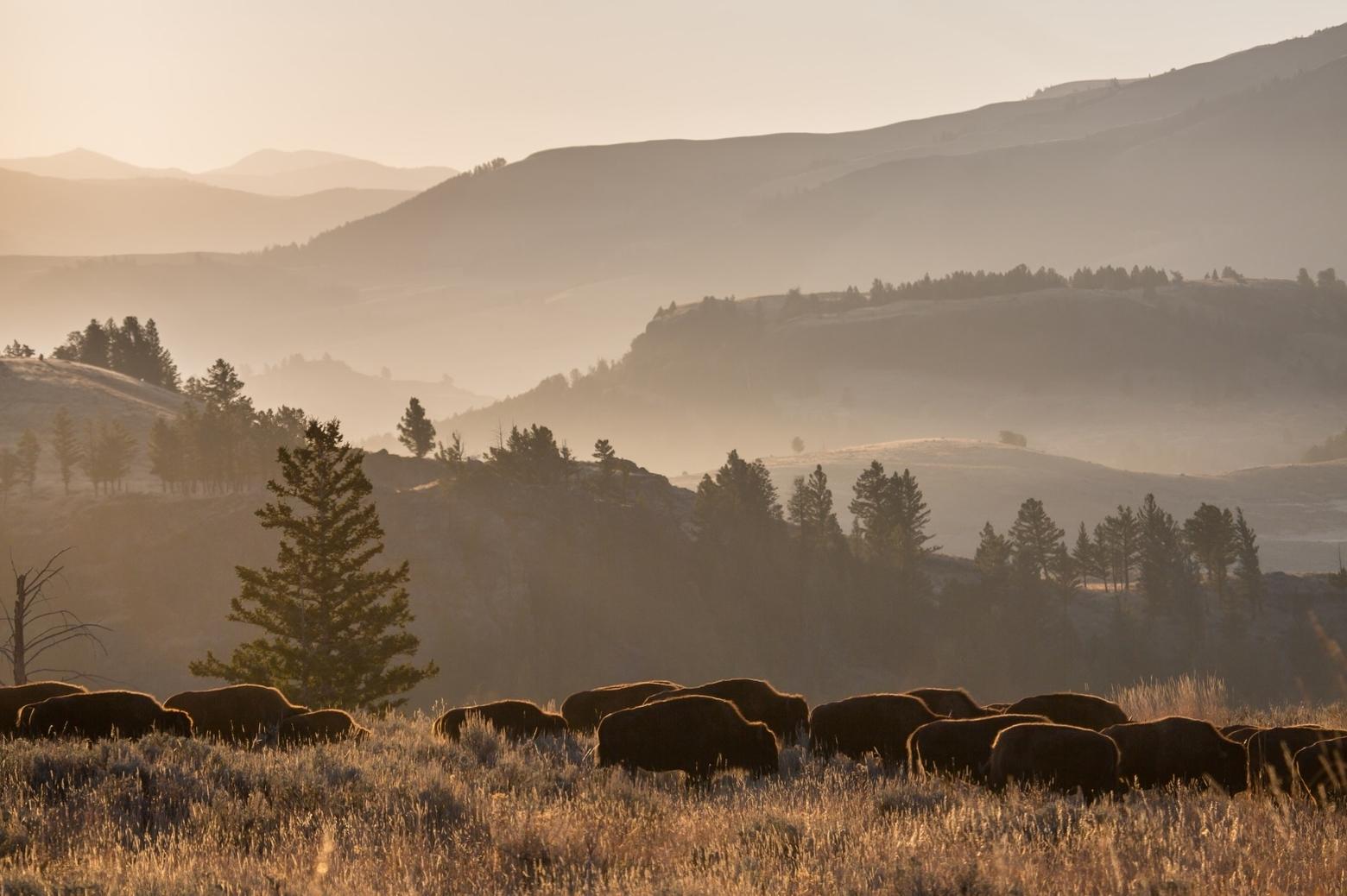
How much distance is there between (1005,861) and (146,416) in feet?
490

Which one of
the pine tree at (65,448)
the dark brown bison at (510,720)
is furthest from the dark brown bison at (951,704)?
the pine tree at (65,448)

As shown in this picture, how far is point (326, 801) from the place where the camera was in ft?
41.1

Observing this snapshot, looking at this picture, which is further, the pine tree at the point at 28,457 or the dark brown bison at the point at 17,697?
the pine tree at the point at 28,457

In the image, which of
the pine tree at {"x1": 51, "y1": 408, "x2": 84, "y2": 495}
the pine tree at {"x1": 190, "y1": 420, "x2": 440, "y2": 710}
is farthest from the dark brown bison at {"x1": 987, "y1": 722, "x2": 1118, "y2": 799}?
the pine tree at {"x1": 51, "y1": 408, "x2": 84, "y2": 495}

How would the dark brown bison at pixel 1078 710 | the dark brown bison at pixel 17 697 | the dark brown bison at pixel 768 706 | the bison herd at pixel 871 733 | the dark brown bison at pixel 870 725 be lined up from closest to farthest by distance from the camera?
1. the bison herd at pixel 871 733
2. the dark brown bison at pixel 870 725
3. the dark brown bison at pixel 17 697
4. the dark brown bison at pixel 1078 710
5. the dark brown bison at pixel 768 706

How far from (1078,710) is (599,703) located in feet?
23.1

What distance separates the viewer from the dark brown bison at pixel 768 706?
57.3 ft

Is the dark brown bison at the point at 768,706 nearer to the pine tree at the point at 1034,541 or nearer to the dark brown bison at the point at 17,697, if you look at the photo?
the dark brown bison at the point at 17,697

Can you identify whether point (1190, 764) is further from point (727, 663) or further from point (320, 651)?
point (727, 663)

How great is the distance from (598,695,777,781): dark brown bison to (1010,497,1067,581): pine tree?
103997 millimetres

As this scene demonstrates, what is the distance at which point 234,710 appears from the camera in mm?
17844

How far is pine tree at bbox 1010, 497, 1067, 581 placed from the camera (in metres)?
115

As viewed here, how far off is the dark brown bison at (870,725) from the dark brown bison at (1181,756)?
259 cm

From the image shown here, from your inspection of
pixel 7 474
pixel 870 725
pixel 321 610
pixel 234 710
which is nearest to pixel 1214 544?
pixel 321 610
